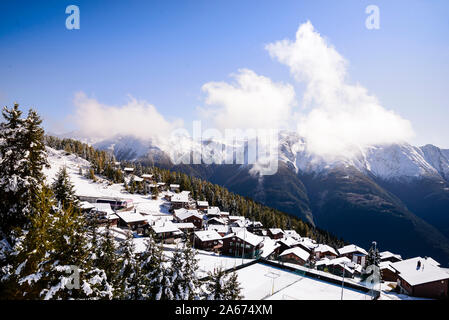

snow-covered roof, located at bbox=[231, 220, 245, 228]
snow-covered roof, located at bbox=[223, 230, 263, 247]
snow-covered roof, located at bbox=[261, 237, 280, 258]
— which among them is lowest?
snow-covered roof, located at bbox=[231, 220, 245, 228]

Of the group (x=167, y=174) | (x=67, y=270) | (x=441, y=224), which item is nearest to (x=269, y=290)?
(x=67, y=270)

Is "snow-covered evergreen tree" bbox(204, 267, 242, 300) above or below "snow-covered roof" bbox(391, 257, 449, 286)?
above

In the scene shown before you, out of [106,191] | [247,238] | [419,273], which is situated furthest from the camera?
[106,191]

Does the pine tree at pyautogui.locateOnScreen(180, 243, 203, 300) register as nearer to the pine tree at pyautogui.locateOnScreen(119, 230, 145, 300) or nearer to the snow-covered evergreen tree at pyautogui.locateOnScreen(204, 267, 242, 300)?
the snow-covered evergreen tree at pyautogui.locateOnScreen(204, 267, 242, 300)

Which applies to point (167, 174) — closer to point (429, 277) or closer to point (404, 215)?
point (429, 277)

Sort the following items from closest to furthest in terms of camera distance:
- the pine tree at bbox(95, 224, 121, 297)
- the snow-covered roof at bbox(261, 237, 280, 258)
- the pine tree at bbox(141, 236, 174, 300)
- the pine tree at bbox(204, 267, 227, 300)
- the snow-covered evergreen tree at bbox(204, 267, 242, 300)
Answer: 1. the snow-covered evergreen tree at bbox(204, 267, 242, 300)
2. the pine tree at bbox(204, 267, 227, 300)
3. the pine tree at bbox(141, 236, 174, 300)
4. the pine tree at bbox(95, 224, 121, 297)
5. the snow-covered roof at bbox(261, 237, 280, 258)

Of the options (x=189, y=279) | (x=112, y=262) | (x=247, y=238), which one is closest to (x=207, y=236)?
(x=247, y=238)

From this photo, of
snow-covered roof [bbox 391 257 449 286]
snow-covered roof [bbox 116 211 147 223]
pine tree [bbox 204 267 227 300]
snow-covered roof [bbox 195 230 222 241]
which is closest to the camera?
pine tree [bbox 204 267 227 300]

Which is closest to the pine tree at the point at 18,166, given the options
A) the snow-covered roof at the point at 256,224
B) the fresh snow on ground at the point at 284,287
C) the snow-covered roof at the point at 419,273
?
the fresh snow on ground at the point at 284,287

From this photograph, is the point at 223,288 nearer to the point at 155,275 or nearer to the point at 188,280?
the point at 188,280

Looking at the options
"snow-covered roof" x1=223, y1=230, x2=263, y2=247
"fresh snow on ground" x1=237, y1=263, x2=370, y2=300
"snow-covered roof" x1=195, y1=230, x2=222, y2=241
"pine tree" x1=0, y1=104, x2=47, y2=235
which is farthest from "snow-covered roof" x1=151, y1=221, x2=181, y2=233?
"pine tree" x1=0, y1=104, x2=47, y2=235

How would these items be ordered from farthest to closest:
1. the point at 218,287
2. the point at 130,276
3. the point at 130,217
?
the point at 130,217 < the point at 130,276 < the point at 218,287
